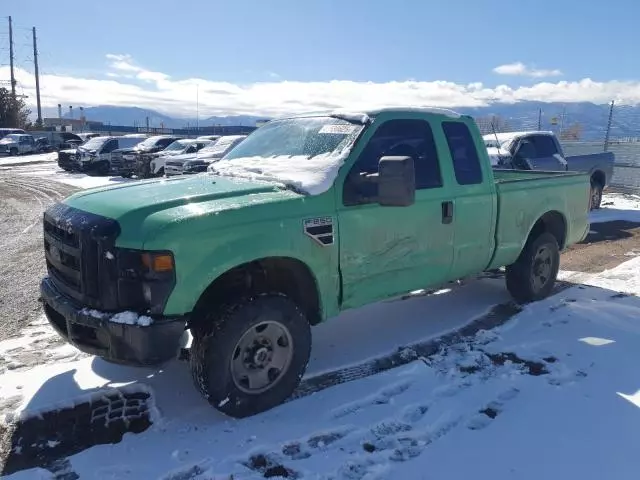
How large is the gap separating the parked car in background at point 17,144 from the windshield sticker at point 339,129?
41306mm

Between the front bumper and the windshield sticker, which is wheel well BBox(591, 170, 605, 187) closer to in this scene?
the windshield sticker

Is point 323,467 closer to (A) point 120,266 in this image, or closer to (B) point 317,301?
(B) point 317,301

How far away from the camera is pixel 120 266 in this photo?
314cm

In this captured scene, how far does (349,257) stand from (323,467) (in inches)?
58.2

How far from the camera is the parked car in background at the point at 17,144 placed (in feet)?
127

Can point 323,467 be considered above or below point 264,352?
below

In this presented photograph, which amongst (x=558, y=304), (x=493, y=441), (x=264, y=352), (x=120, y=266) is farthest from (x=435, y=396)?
(x=558, y=304)

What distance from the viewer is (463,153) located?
16.2ft

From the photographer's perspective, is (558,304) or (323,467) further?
(558,304)

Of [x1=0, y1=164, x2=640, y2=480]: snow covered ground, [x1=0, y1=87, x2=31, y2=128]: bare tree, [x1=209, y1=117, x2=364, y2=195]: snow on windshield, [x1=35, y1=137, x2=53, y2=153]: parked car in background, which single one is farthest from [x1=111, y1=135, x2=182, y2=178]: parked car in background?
[x1=0, y1=87, x2=31, y2=128]: bare tree

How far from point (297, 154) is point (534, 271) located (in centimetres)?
311

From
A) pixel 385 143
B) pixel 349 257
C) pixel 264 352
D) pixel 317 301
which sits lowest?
pixel 264 352

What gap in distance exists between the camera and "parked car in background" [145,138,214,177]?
18906 millimetres

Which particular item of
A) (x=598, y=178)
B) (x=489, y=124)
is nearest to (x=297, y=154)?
(x=489, y=124)
